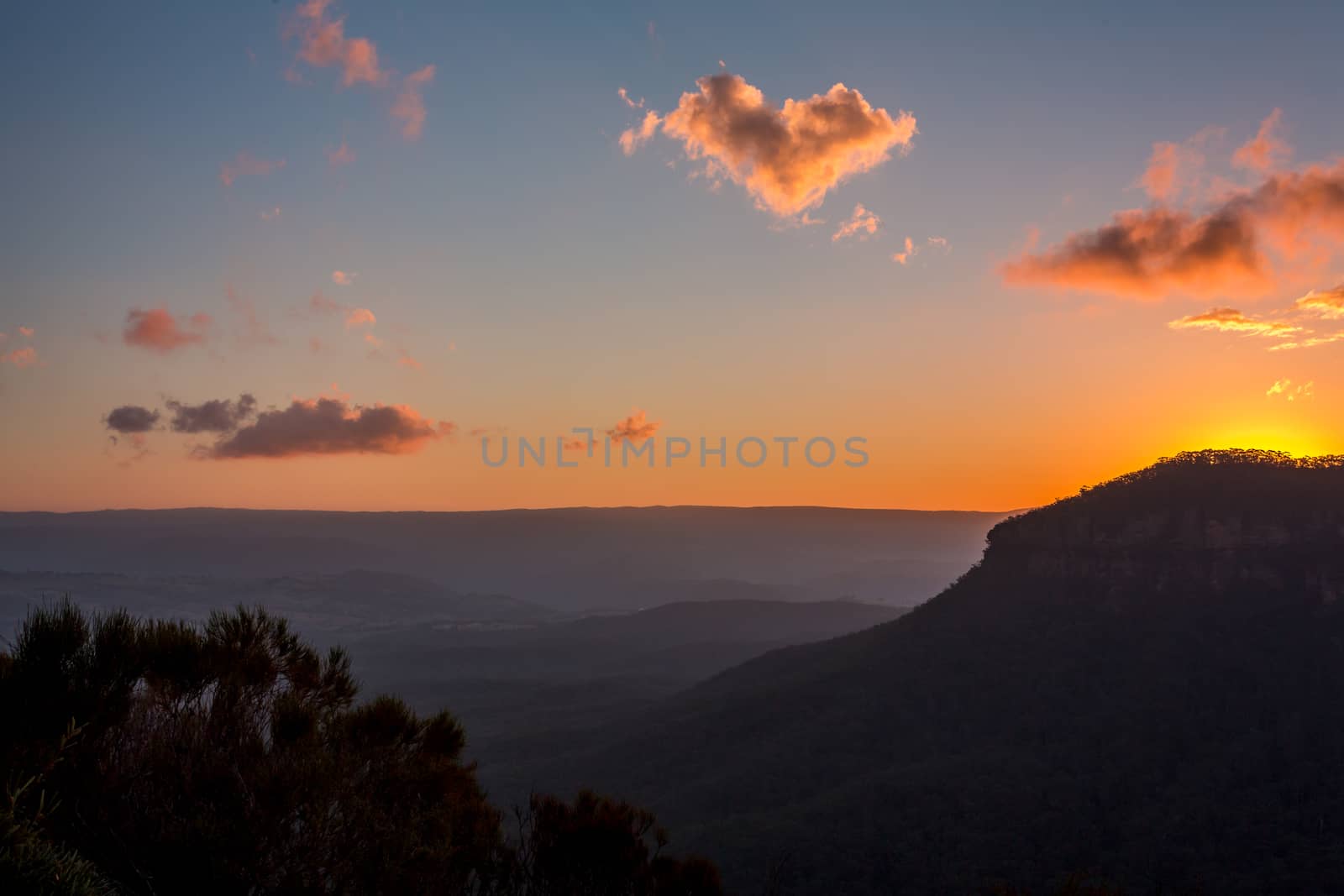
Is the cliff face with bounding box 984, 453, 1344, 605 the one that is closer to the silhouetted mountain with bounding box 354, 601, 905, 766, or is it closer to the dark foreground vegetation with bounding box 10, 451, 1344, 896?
the dark foreground vegetation with bounding box 10, 451, 1344, 896

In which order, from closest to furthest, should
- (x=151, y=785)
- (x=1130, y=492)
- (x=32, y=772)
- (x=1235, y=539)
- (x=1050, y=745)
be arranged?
(x=32, y=772)
(x=151, y=785)
(x=1050, y=745)
(x=1235, y=539)
(x=1130, y=492)

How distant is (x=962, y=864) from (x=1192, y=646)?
93.5 feet

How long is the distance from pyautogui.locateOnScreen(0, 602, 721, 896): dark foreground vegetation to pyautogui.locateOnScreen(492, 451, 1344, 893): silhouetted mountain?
22.4 metres

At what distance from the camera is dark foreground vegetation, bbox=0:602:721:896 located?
12.0m

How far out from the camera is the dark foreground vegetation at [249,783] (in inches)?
471

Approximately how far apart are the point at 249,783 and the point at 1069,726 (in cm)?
5268

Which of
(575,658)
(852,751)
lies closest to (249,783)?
(852,751)

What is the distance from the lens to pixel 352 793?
14352 millimetres

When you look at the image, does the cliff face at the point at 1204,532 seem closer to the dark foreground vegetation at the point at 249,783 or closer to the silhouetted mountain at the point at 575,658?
the silhouetted mountain at the point at 575,658

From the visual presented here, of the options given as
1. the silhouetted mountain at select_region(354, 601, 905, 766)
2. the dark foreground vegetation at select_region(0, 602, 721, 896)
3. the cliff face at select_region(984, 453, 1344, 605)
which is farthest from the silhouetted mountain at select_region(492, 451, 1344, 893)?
the dark foreground vegetation at select_region(0, 602, 721, 896)

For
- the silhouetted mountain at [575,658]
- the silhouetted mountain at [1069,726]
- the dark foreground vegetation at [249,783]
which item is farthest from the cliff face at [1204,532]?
the dark foreground vegetation at [249,783]

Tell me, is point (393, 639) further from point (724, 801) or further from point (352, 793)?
point (352, 793)

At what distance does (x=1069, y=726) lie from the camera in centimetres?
5334

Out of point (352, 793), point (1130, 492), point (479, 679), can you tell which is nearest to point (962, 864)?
point (352, 793)
